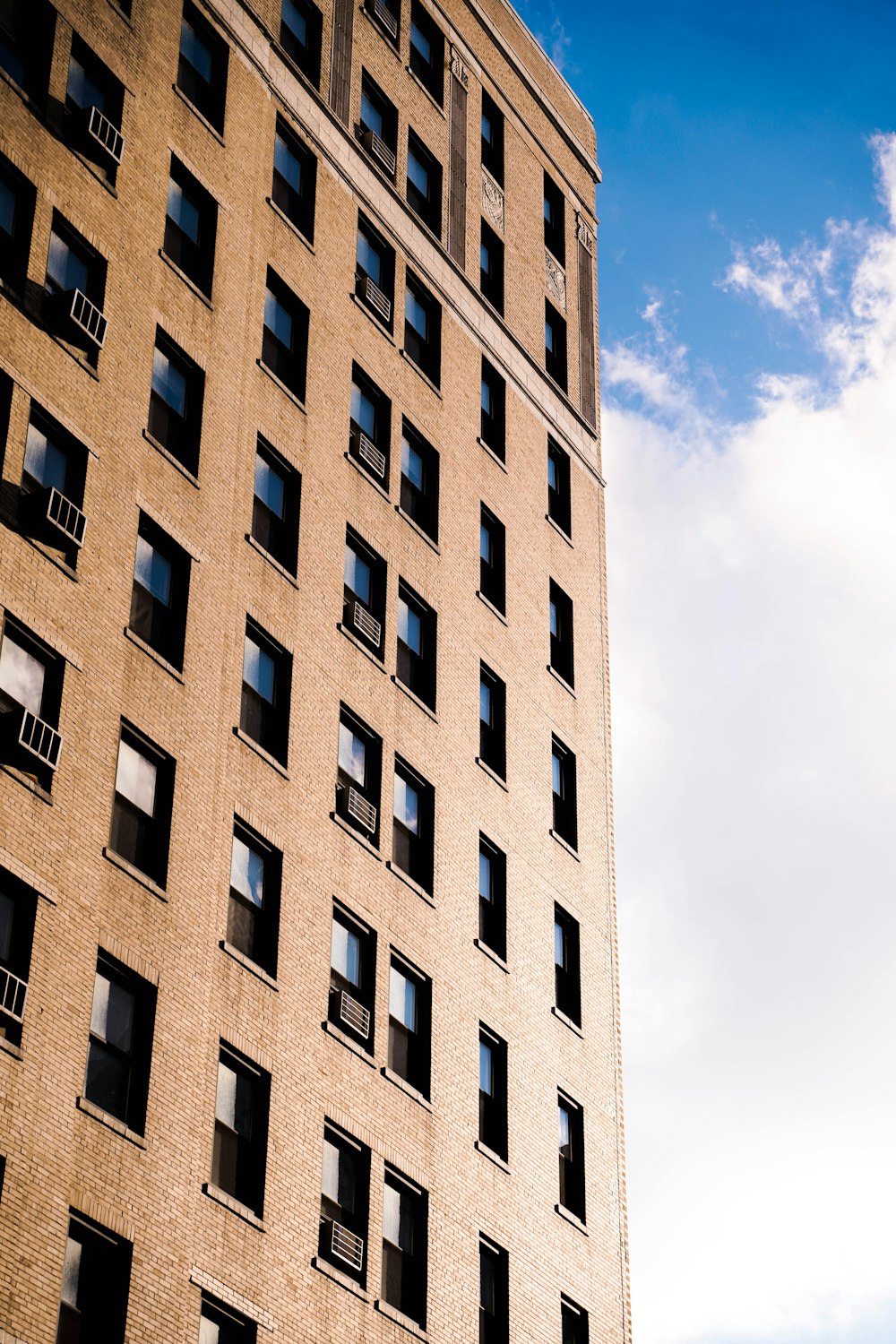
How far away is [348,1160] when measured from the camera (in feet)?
115

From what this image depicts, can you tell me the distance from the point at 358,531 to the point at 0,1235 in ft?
59.0

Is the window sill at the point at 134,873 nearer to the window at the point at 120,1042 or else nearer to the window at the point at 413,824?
the window at the point at 120,1042

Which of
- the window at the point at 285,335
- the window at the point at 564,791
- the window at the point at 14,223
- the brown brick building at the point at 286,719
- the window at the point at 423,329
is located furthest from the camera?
the window at the point at 423,329

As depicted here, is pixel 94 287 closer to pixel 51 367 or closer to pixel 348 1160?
pixel 51 367

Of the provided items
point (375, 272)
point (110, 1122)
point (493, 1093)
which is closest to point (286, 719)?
point (493, 1093)

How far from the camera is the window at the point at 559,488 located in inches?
2005

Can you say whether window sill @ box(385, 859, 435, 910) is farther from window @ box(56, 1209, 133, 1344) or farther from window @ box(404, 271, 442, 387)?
window @ box(404, 271, 442, 387)

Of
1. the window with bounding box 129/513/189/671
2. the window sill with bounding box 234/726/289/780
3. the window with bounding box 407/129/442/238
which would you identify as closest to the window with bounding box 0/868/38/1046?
the window with bounding box 129/513/189/671

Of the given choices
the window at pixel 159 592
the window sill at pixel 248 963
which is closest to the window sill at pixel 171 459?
the window at pixel 159 592

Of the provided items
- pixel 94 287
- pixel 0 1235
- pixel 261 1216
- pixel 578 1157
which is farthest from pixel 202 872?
pixel 578 1157

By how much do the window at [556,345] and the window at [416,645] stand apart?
1209 centimetres

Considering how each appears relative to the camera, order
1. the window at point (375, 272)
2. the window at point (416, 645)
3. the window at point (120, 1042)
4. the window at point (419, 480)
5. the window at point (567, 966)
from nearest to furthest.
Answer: the window at point (120, 1042), the window at point (416, 645), the window at point (567, 966), the window at point (419, 480), the window at point (375, 272)

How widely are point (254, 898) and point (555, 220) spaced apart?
27.2 meters

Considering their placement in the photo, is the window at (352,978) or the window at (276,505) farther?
the window at (276,505)
